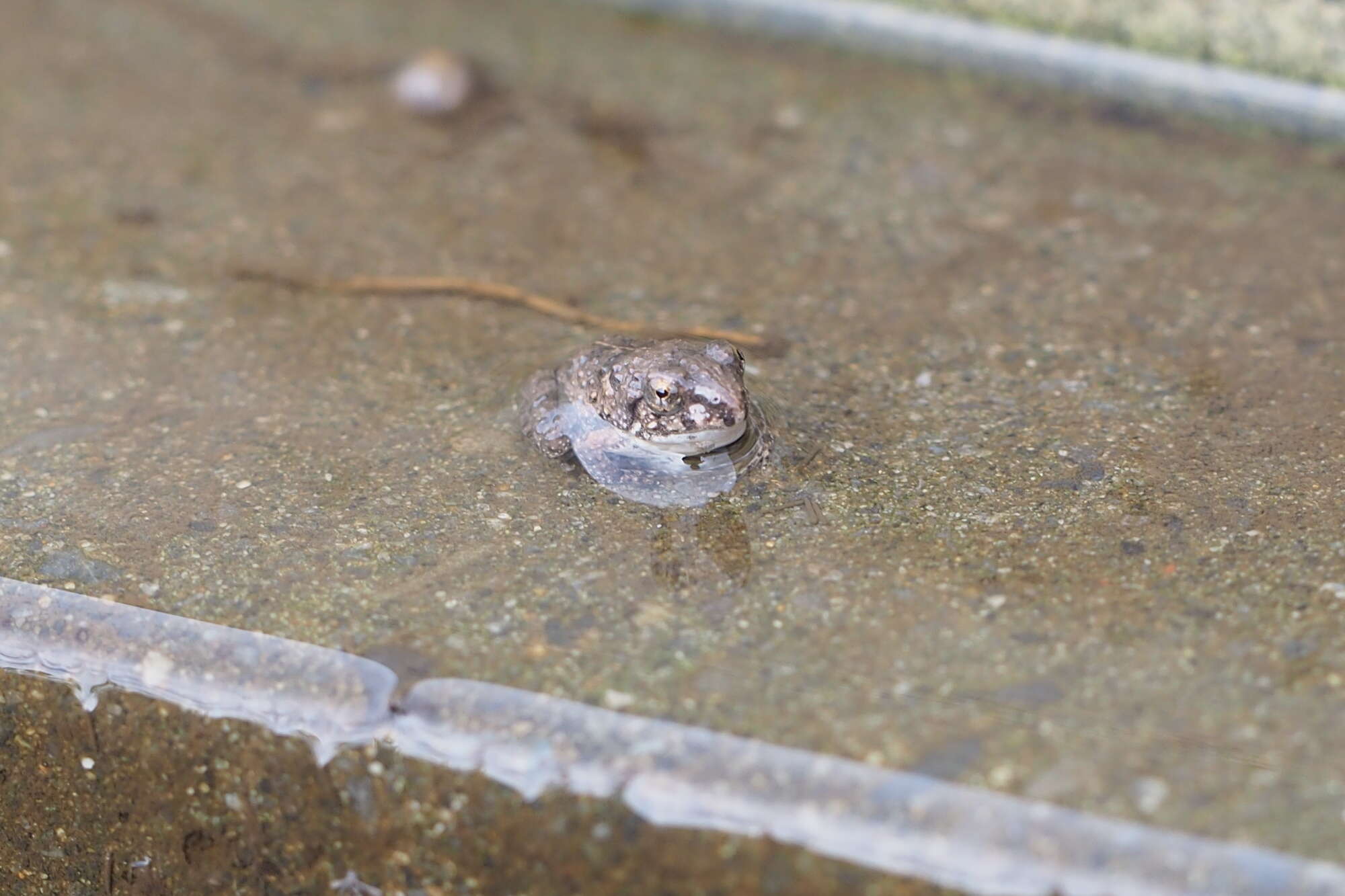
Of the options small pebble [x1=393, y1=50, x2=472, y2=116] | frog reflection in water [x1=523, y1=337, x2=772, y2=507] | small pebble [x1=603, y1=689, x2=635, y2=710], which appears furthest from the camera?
small pebble [x1=393, y1=50, x2=472, y2=116]

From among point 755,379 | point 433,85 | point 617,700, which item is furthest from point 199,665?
point 433,85

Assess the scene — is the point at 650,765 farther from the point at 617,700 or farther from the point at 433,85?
the point at 433,85

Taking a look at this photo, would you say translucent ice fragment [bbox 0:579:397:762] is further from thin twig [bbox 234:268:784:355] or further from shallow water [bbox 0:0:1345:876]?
thin twig [bbox 234:268:784:355]

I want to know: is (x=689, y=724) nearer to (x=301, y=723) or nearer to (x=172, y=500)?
(x=301, y=723)

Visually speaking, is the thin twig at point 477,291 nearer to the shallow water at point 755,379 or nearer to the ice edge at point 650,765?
the shallow water at point 755,379

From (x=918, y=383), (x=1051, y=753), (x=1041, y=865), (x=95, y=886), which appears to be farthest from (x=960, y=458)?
(x=95, y=886)

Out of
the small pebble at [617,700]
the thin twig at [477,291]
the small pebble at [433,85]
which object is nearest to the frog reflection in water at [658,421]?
the thin twig at [477,291]

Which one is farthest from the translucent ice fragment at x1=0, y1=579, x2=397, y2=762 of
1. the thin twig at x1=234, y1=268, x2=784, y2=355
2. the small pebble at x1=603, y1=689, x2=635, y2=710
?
the thin twig at x1=234, y1=268, x2=784, y2=355
